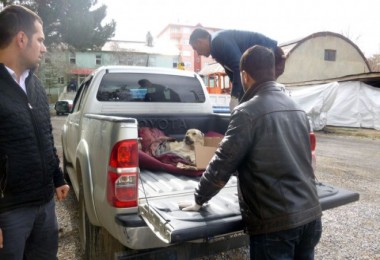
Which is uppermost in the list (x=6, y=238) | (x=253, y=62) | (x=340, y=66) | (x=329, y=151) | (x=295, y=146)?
(x=340, y=66)

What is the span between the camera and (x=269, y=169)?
6.08 feet

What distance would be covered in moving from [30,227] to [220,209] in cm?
119

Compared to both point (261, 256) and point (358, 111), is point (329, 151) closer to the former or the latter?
point (358, 111)

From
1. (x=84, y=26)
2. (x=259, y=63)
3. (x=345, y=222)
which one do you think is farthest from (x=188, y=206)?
(x=84, y=26)

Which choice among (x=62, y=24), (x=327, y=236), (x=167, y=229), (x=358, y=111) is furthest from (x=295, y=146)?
(x=62, y=24)

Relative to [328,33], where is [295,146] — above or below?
below

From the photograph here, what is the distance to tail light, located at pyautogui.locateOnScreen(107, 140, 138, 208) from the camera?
2.26 m

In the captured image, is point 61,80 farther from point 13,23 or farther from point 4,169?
point 4,169

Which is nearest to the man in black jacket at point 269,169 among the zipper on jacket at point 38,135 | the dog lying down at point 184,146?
the zipper on jacket at point 38,135

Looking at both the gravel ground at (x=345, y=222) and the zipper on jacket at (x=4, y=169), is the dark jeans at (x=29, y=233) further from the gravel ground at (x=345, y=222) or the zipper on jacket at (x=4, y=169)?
the gravel ground at (x=345, y=222)

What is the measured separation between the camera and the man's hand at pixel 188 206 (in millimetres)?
2146

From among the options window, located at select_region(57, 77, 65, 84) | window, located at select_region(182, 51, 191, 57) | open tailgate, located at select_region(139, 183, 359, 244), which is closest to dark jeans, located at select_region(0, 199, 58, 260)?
open tailgate, located at select_region(139, 183, 359, 244)

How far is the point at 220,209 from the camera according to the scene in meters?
2.21

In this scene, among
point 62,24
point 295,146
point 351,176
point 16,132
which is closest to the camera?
point 16,132
